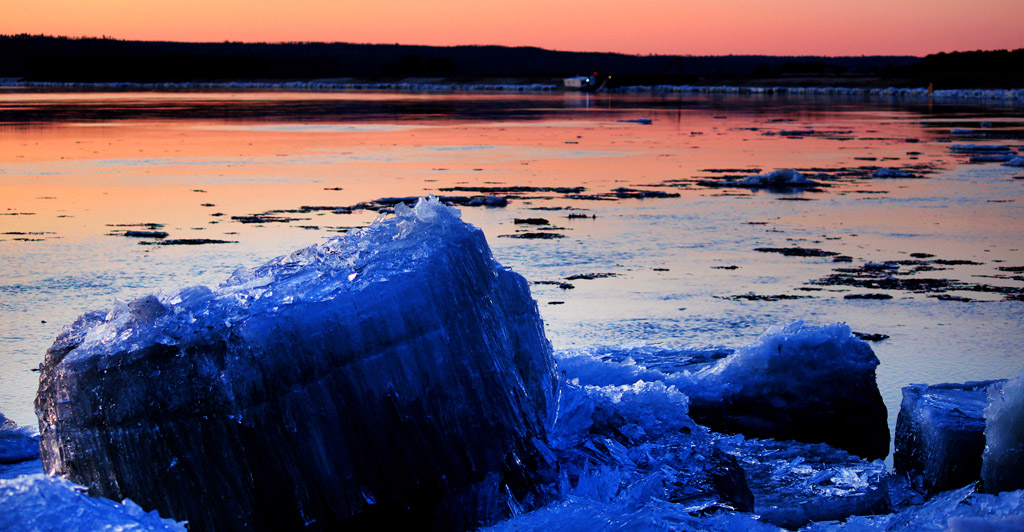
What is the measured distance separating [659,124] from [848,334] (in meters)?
22.3

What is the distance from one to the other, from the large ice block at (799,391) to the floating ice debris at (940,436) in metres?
0.32

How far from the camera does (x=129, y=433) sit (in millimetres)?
2486

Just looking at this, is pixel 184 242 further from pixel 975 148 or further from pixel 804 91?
pixel 804 91

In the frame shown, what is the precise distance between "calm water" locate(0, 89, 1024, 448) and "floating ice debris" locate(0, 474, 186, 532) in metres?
1.73

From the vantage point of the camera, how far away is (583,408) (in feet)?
11.6

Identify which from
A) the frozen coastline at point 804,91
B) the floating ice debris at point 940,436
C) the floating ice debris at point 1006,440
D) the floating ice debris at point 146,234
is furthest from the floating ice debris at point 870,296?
the frozen coastline at point 804,91

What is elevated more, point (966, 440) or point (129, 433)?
point (129, 433)

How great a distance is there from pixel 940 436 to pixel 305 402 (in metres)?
2.03

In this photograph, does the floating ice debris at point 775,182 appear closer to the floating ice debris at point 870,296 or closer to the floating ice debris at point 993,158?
the floating ice debris at point 993,158

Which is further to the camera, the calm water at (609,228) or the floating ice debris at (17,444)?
the calm water at (609,228)

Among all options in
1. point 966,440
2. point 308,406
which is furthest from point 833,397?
point 308,406

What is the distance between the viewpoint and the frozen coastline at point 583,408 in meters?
2.50

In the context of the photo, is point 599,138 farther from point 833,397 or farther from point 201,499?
point 201,499

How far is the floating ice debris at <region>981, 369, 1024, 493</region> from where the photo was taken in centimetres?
271
